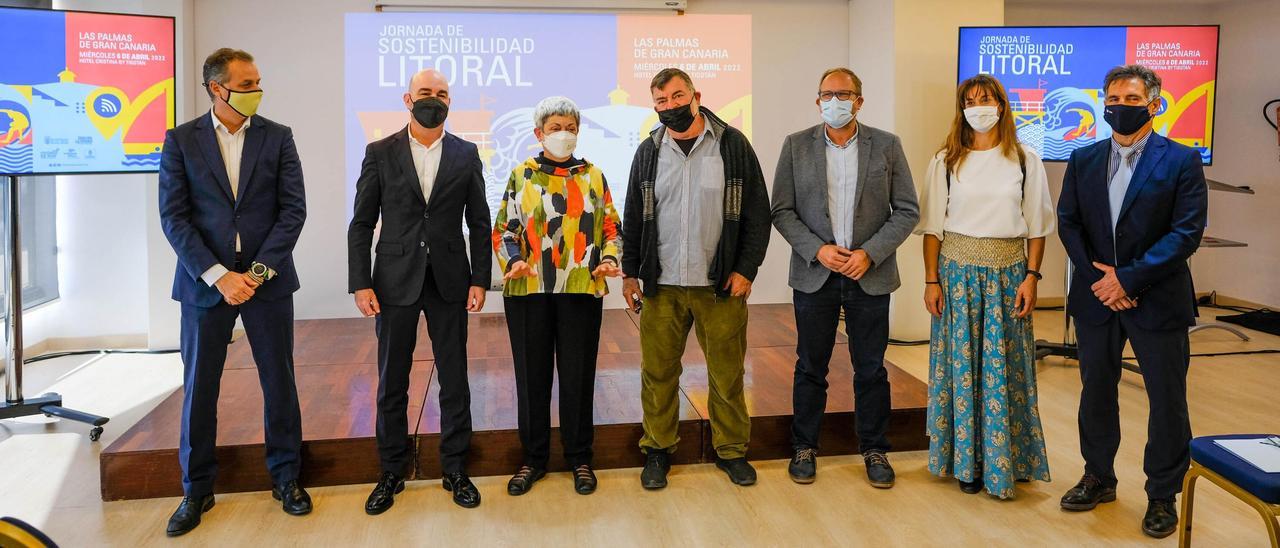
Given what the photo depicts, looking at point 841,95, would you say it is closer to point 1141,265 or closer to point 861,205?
point 861,205

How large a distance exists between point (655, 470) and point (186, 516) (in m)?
1.65

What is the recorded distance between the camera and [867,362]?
351 cm

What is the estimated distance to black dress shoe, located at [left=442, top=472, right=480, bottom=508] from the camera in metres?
3.35

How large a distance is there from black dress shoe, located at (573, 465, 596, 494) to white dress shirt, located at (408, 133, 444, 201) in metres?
1.16

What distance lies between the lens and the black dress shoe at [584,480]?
11.4ft

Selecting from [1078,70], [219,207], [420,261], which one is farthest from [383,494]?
[1078,70]

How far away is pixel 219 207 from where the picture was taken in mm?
3146

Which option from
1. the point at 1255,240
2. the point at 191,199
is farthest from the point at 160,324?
the point at 1255,240

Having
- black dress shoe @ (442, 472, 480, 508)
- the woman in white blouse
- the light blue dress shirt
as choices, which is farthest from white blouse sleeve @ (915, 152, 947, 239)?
black dress shoe @ (442, 472, 480, 508)

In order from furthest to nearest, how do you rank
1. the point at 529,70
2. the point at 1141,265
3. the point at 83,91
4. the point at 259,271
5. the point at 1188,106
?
the point at 529,70, the point at 1188,106, the point at 83,91, the point at 259,271, the point at 1141,265

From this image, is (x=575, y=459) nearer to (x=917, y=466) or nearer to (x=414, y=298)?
(x=414, y=298)

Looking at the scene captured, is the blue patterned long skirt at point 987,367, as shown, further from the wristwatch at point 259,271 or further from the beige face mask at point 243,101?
the beige face mask at point 243,101

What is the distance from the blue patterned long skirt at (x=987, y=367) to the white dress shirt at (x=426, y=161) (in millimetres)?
1880

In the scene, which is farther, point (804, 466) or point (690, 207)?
point (804, 466)
